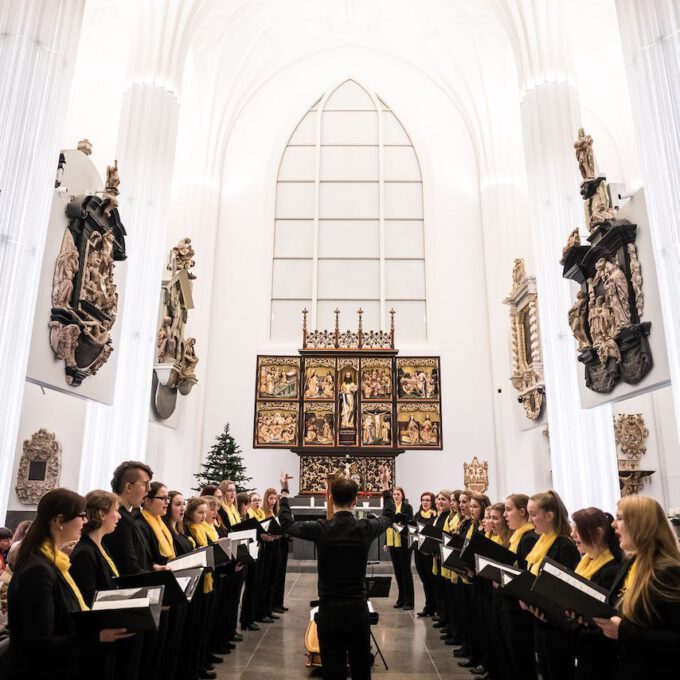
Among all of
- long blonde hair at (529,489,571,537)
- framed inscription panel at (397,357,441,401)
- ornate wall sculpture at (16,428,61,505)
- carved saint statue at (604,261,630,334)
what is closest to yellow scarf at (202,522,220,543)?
long blonde hair at (529,489,571,537)

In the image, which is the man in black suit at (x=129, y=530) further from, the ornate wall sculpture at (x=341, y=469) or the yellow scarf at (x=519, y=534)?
the ornate wall sculpture at (x=341, y=469)

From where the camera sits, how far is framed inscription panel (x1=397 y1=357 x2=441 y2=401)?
1723 centimetres

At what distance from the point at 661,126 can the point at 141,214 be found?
910 cm

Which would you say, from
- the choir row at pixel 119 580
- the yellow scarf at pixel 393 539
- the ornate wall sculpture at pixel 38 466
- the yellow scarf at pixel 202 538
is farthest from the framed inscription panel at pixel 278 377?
the yellow scarf at pixel 202 538

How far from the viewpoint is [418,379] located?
17.4 metres

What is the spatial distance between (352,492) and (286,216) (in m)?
18.0

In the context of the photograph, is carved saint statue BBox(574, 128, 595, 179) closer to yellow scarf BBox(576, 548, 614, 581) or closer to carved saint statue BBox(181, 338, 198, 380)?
yellow scarf BBox(576, 548, 614, 581)

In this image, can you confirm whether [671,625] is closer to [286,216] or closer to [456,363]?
[456,363]

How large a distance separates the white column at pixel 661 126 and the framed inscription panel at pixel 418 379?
1026 cm

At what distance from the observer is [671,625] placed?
274cm

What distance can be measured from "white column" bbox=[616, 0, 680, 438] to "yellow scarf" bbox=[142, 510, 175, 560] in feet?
17.5

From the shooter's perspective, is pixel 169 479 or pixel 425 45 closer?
pixel 169 479

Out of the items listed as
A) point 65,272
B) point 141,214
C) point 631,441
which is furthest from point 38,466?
point 631,441

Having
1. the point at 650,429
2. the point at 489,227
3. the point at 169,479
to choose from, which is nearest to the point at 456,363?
the point at 489,227
